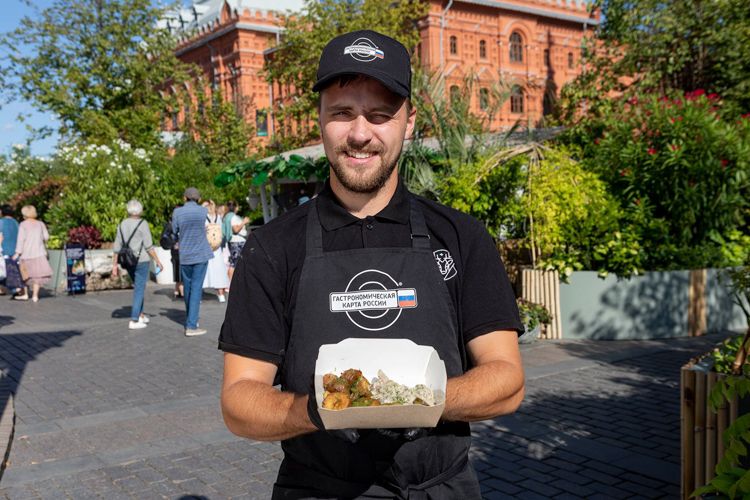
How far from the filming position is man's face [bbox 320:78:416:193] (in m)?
1.91

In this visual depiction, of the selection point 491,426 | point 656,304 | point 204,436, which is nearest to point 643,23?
point 656,304

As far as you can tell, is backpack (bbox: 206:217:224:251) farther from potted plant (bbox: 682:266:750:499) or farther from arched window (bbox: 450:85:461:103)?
potted plant (bbox: 682:266:750:499)

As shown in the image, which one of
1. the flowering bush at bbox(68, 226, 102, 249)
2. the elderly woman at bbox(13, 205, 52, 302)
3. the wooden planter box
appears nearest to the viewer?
the wooden planter box

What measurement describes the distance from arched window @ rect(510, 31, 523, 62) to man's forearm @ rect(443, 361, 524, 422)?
47.9 metres

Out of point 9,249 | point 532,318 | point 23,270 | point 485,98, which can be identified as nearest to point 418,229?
point 532,318

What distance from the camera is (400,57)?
6.36 ft

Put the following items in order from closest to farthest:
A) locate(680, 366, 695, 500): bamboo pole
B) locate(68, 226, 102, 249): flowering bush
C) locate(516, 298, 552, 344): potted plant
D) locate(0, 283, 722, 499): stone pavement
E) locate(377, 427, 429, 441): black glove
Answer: locate(377, 427, 429, 441): black glove
locate(680, 366, 695, 500): bamboo pole
locate(0, 283, 722, 499): stone pavement
locate(516, 298, 552, 344): potted plant
locate(68, 226, 102, 249): flowering bush

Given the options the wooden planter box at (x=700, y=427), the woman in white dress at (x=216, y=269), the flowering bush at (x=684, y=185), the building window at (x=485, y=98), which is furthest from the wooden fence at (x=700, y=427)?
the woman in white dress at (x=216, y=269)

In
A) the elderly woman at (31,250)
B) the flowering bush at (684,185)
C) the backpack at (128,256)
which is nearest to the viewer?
the flowering bush at (684,185)

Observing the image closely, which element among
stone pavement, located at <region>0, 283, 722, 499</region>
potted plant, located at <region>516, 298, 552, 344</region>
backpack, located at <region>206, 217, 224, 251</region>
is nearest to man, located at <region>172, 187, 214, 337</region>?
stone pavement, located at <region>0, 283, 722, 499</region>

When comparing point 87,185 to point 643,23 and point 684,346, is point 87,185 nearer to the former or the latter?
point 643,23

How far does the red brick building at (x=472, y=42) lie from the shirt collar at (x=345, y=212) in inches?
1610

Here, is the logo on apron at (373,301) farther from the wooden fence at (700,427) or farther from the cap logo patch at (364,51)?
the wooden fence at (700,427)

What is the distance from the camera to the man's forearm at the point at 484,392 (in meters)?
1.65
